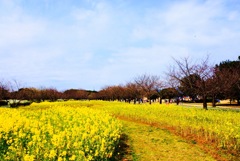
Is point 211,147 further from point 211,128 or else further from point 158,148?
point 158,148

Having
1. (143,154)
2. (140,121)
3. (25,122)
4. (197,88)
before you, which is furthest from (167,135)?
(197,88)

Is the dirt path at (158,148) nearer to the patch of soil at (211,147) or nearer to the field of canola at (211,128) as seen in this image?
the patch of soil at (211,147)

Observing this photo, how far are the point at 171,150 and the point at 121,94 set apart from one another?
2309 inches

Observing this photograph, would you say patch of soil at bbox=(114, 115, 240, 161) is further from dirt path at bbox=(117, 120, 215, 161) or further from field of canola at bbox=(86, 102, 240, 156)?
dirt path at bbox=(117, 120, 215, 161)

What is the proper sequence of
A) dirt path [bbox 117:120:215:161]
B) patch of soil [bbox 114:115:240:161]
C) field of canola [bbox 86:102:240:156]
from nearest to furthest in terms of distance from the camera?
dirt path [bbox 117:120:215:161] < patch of soil [bbox 114:115:240:161] < field of canola [bbox 86:102:240:156]

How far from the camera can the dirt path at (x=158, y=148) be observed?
11.2 metres

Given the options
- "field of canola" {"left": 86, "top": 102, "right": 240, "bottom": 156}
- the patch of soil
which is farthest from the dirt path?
"field of canola" {"left": 86, "top": 102, "right": 240, "bottom": 156}

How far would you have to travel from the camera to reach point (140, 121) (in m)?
21.9

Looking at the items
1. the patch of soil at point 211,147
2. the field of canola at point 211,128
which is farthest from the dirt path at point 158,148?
the field of canola at point 211,128

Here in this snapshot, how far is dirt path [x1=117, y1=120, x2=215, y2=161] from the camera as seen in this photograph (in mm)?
11234

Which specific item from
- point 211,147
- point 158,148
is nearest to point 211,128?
point 211,147

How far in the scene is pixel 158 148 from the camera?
12703mm

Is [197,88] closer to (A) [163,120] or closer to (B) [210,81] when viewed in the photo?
(B) [210,81]

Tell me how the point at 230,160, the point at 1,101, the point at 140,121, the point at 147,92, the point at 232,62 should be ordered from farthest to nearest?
the point at 232,62 → the point at 147,92 → the point at 1,101 → the point at 140,121 → the point at 230,160
